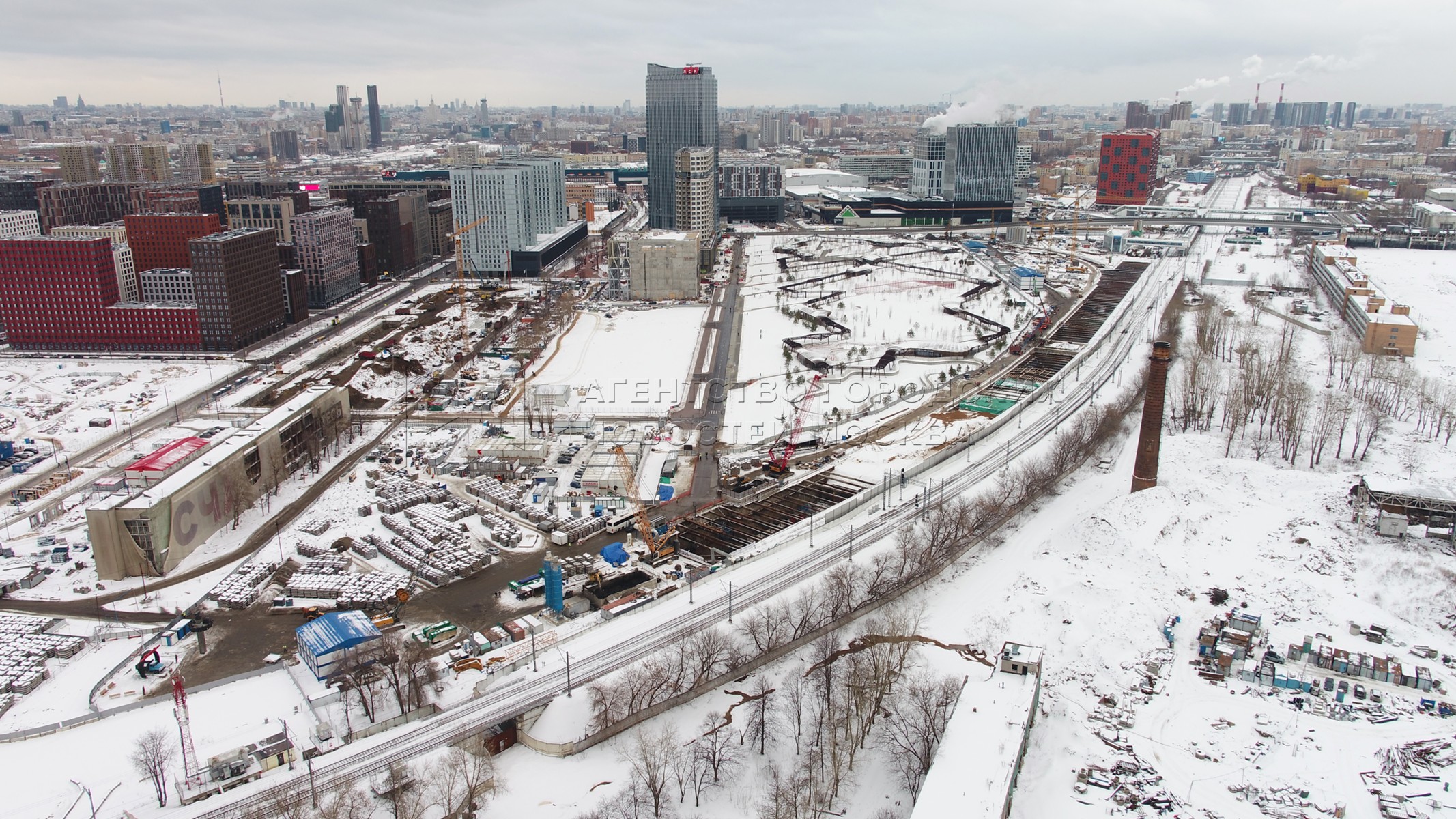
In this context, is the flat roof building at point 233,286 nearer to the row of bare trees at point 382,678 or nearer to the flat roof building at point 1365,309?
the row of bare trees at point 382,678

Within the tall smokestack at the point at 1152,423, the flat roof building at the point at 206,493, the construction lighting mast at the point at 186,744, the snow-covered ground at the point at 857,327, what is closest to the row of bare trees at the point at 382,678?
the construction lighting mast at the point at 186,744

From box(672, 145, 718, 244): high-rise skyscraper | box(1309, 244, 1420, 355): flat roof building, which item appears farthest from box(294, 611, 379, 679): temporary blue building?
box(672, 145, 718, 244): high-rise skyscraper

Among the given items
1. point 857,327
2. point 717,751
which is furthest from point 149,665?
point 857,327

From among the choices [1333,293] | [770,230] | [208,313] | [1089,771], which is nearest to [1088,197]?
[770,230]

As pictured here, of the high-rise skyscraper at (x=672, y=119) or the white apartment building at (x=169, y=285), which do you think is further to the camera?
the high-rise skyscraper at (x=672, y=119)

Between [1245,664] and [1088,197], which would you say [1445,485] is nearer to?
[1245,664]

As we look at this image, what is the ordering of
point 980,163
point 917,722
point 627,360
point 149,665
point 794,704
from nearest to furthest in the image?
point 917,722 < point 794,704 < point 149,665 < point 627,360 < point 980,163

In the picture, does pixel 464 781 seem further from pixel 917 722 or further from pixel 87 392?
pixel 87 392
